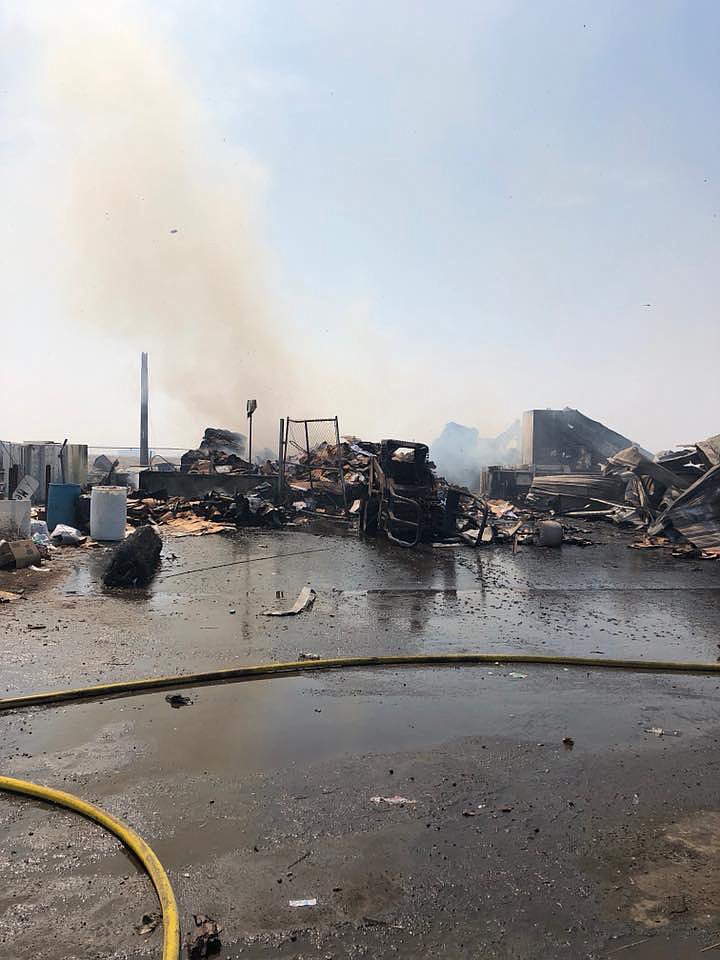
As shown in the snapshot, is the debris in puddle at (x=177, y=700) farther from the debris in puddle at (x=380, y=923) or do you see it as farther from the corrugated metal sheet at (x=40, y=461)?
the corrugated metal sheet at (x=40, y=461)

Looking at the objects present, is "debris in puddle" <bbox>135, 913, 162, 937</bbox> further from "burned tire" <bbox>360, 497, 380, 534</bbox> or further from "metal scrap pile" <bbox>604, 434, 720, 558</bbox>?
"metal scrap pile" <bbox>604, 434, 720, 558</bbox>

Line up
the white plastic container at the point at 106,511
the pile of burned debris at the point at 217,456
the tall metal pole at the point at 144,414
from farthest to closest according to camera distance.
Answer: the tall metal pole at the point at 144,414 < the pile of burned debris at the point at 217,456 < the white plastic container at the point at 106,511

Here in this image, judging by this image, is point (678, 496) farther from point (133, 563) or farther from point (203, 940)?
point (203, 940)

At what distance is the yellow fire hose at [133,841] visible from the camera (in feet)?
8.30

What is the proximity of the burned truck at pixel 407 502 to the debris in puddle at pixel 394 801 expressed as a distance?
10.9 meters

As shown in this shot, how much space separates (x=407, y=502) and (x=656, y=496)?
7.85m

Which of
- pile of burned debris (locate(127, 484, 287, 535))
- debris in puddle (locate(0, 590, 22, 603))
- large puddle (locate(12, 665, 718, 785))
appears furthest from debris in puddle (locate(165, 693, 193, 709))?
pile of burned debris (locate(127, 484, 287, 535))

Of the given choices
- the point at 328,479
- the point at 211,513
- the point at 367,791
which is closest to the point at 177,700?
the point at 367,791

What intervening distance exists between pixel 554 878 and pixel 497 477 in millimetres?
24413

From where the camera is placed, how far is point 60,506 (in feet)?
44.9

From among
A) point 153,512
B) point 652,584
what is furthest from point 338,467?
point 652,584

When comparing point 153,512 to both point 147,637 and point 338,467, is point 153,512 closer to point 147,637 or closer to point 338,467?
point 338,467

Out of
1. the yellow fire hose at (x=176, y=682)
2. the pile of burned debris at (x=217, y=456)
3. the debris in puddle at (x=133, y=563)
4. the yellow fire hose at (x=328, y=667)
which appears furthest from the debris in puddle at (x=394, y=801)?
the pile of burned debris at (x=217, y=456)

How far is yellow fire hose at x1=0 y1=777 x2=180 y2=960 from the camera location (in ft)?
8.30
